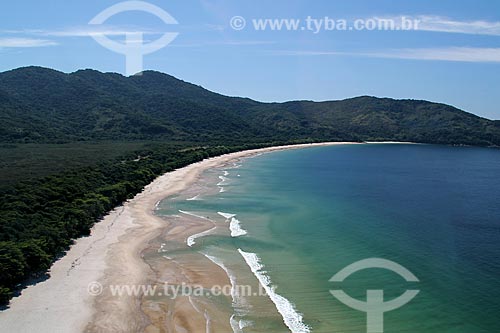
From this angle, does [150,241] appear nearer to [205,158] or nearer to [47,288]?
[47,288]

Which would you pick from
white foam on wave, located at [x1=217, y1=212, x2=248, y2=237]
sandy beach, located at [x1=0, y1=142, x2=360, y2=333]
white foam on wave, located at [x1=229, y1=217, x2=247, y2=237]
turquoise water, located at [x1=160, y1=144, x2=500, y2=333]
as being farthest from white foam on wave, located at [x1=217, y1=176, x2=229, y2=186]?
sandy beach, located at [x1=0, y1=142, x2=360, y2=333]

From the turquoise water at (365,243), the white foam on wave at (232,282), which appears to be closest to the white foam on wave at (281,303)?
the turquoise water at (365,243)

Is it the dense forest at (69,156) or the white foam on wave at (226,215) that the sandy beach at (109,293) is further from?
the white foam on wave at (226,215)

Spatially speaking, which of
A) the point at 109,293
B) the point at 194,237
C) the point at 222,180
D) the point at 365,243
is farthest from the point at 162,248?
the point at 222,180

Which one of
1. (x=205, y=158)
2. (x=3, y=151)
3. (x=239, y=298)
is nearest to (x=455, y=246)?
(x=239, y=298)

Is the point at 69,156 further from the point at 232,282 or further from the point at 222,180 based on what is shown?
the point at 232,282

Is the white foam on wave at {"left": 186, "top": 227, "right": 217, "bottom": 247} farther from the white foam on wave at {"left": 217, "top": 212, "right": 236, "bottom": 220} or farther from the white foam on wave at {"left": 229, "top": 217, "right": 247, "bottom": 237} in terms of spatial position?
the white foam on wave at {"left": 217, "top": 212, "right": 236, "bottom": 220}
